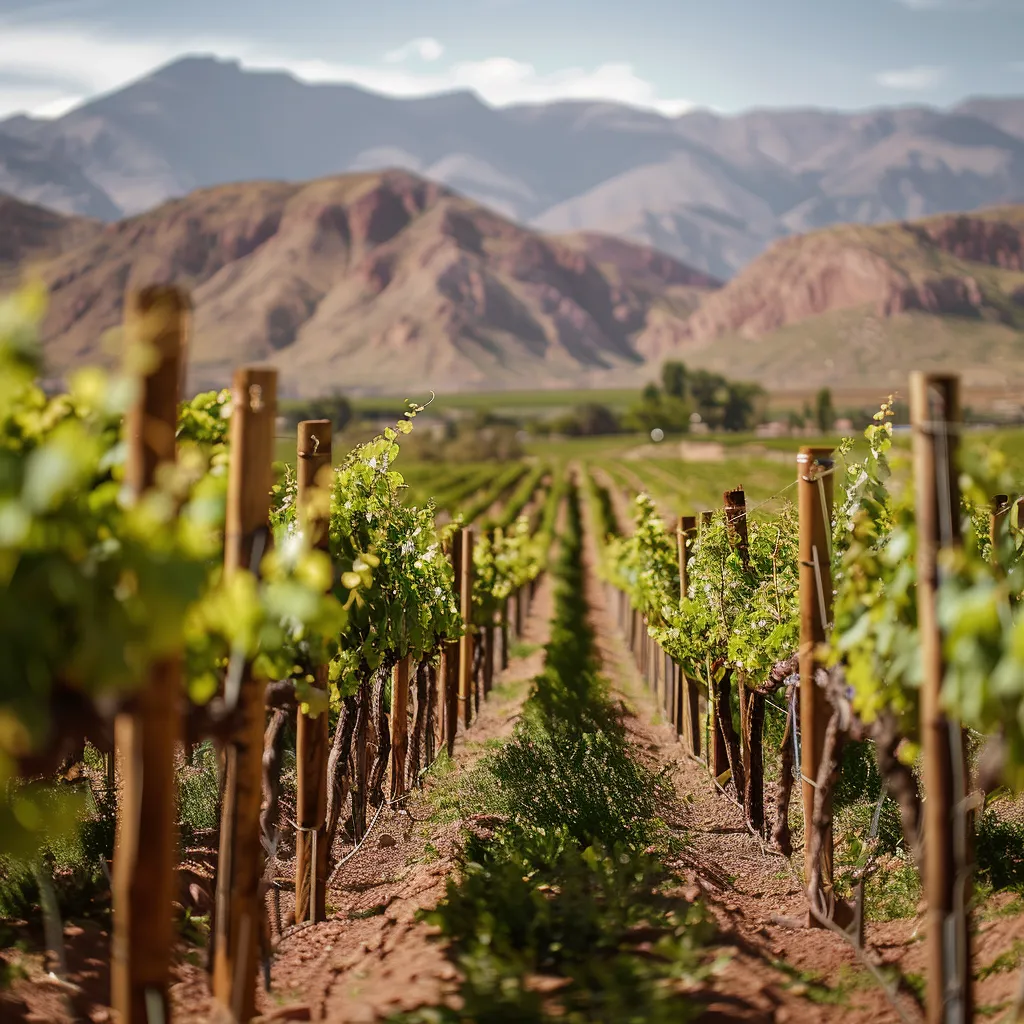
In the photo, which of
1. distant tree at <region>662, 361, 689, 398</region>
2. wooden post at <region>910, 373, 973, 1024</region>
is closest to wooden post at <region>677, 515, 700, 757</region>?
wooden post at <region>910, 373, 973, 1024</region>

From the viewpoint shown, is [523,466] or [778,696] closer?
[778,696]

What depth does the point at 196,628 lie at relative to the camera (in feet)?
9.62

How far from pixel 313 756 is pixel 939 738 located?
2.76 metres

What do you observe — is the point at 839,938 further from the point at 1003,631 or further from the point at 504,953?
the point at 1003,631

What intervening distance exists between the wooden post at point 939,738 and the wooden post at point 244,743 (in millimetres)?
2086

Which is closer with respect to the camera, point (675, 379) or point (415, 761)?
point (415, 761)

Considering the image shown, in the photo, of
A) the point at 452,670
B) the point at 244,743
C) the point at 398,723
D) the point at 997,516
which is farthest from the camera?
the point at 452,670

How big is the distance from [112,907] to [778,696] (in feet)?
19.9

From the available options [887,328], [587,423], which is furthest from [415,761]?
[887,328]

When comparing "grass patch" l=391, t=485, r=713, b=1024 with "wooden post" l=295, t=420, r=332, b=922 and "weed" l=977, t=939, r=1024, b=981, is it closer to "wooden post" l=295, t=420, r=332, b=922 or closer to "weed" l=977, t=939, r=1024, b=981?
"wooden post" l=295, t=420, r=332, b=922

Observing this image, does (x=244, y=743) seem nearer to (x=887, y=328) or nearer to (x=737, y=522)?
(x=737, y=522)

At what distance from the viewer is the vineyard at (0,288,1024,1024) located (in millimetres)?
2533

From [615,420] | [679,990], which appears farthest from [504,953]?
[615,420]

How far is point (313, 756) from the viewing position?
4707 millimetres
